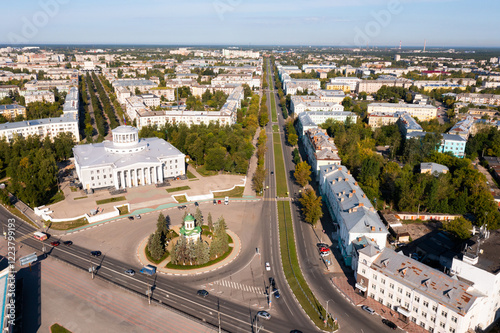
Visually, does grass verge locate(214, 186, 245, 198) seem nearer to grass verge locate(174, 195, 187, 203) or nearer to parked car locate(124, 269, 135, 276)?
grass verge locate(174, 195, 187, 203)

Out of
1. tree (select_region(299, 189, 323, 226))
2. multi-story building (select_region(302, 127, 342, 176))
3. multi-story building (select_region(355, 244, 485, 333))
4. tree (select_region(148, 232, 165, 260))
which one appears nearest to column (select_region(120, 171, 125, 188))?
tree (select_region(148, 232, 165, 260))

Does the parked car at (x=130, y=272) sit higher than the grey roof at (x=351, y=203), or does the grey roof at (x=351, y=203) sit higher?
the grey roof at (x=351, y=203)

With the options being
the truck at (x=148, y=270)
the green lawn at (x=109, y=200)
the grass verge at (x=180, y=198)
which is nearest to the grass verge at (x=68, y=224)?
the green lawn at (x=109, y=200)

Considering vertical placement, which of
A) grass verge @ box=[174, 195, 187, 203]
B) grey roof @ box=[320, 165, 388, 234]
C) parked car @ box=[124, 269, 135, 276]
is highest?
grey roof @ box=[320, 165, 388, 234]

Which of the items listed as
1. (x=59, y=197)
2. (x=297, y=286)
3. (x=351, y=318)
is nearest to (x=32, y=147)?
(x=59, y=197)

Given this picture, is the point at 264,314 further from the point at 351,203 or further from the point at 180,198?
the point at 180,198

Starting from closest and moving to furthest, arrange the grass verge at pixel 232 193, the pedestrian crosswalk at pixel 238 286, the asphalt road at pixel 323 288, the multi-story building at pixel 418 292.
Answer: the multi-story building at pixel 418 292
the asphalt road at pixel 323 288
the pedestrian crosswalk at pixel 238 286
the grass verge at pixel 232 193

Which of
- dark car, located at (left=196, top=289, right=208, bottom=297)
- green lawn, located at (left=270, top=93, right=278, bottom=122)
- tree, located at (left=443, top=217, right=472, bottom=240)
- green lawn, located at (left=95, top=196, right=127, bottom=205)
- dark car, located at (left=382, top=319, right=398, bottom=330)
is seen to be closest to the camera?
dark car, located at (left=382, top=319, right=398, bottom=330)

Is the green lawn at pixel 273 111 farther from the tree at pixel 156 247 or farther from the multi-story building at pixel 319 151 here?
the tree at pixel 156 247

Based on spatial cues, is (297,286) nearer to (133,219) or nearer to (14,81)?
(133,219)
